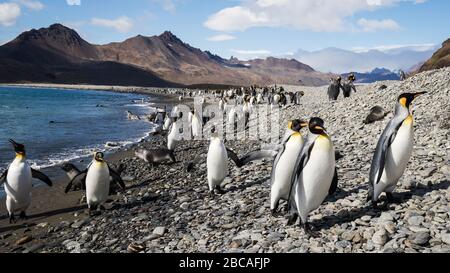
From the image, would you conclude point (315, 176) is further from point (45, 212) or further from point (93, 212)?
point (45, 212)

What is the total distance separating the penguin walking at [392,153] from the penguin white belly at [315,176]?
793 mm

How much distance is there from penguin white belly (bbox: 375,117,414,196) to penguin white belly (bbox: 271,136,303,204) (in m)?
1.34

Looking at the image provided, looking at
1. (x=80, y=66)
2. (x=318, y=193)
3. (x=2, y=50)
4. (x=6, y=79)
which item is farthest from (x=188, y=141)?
(x=2, y=50)

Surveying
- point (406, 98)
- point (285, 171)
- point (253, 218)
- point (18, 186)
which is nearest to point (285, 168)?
point (285, 171)

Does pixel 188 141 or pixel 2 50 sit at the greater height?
pixel 2 50

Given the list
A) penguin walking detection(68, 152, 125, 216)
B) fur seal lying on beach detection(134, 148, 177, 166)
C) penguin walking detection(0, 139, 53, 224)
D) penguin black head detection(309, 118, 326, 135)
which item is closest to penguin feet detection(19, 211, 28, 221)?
penguin walking detection(0, 139, 53, 224)

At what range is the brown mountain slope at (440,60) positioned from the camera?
29003 millimetres

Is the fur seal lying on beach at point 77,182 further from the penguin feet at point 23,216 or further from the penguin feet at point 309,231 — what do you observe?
the penguin feet at point 309,231

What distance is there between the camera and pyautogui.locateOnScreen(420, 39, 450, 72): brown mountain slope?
95.2 ft

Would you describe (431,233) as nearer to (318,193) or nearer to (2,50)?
(318,193)

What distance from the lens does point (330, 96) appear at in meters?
23.4
